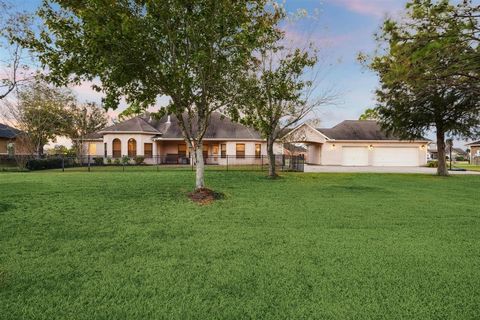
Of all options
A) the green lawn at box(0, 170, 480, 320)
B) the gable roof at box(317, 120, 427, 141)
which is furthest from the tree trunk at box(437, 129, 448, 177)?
the green lawn at box(0, 170, 480, 320)

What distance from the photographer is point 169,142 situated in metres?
34.8

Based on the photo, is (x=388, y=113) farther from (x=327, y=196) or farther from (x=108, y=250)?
(x=108, y=250)

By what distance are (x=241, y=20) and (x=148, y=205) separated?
6.45 meters

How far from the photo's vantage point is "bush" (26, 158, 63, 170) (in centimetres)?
2444

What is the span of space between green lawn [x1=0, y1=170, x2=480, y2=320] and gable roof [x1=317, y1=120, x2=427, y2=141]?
28.2m

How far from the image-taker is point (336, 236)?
591 cm

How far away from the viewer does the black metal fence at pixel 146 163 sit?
82.9 ft

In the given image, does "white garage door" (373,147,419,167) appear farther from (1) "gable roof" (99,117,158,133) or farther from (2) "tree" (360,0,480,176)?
(1) "gable roof" (99,117,158,133)

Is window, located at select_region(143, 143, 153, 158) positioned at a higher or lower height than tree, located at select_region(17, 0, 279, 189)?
lower

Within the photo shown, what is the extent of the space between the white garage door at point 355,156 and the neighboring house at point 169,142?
9.43 m

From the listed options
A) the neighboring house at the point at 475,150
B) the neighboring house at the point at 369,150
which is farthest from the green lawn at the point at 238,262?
the neighboring house at the point at 475,150

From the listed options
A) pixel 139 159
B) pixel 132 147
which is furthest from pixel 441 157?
pixel 132 147

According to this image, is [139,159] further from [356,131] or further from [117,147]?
[356,131]

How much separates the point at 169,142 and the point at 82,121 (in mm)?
14686
